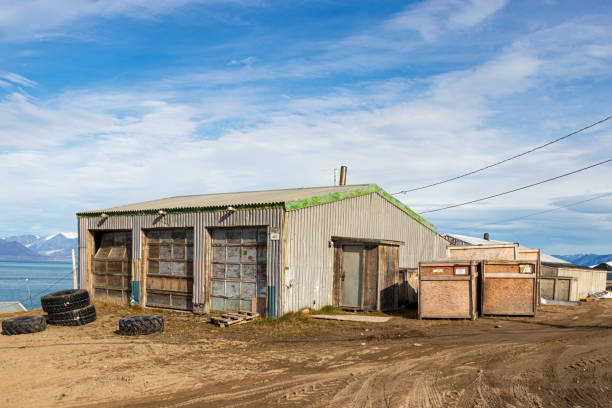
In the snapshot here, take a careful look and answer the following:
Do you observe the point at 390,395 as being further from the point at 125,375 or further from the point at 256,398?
the point at 125,375

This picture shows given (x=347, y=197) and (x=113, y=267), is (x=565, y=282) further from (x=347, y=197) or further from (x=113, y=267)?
(x=113, y=267)

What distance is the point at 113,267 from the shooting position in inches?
797

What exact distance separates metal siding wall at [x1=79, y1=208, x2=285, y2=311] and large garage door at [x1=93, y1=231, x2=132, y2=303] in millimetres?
504

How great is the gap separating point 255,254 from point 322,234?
8.03 ft

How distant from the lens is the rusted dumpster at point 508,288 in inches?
579

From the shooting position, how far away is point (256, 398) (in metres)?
7.03

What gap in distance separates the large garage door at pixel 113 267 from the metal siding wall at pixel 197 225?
0.50 meters

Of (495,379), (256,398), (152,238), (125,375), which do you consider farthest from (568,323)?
(152,238)

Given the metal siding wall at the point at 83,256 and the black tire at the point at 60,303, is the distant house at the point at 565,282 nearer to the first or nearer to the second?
the black tire at the point at 60,303

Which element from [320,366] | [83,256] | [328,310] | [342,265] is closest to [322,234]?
[342,265]

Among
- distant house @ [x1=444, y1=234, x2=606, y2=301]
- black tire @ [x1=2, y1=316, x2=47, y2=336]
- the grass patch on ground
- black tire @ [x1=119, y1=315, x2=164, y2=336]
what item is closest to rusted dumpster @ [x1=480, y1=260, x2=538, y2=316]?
distant house @ [x1=444, y1=234, x2=606, y2=301]

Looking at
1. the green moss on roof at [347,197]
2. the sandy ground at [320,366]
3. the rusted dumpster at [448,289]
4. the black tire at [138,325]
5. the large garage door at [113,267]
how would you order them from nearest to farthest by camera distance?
the sandy ground at [320,366]
the black tire at [138,325]
the rusted dumpster at [448,289]
the green moss on roof at [347,197]
the large garage door at [113,267]

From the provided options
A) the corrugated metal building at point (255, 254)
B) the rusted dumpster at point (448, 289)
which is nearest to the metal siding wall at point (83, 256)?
the corrugated metal building at point (255, 254)

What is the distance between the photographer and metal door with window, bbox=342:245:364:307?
1689cm
